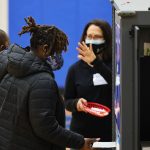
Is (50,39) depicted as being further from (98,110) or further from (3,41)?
(3,41)

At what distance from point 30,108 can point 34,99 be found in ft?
0.18

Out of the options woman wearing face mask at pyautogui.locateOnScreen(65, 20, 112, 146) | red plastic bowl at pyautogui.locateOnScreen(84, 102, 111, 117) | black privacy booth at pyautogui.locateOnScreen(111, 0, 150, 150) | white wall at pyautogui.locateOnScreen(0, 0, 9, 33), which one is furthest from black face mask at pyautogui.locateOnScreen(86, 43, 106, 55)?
white wall at pyautogui.locateOnScreen(0, 0, 9, 33)

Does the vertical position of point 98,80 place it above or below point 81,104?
above

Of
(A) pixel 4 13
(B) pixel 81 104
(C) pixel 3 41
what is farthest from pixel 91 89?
(A) pixel 4 13

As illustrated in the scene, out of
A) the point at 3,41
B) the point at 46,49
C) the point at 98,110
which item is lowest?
the point at 98,110

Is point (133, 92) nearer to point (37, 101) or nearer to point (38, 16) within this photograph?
point (37, 101)

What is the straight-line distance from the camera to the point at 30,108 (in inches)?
86.2

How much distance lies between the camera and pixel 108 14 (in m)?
7.39

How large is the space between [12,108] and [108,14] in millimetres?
5345

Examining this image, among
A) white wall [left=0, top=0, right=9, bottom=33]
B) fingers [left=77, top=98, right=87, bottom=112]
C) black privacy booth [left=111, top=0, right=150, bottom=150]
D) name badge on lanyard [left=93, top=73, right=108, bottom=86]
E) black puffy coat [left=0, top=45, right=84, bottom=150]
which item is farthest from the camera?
white wall [left=0, top=0, right=9, bottom=33]

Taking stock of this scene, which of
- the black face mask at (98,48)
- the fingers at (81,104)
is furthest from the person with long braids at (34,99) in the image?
the black face mask at (98,48)

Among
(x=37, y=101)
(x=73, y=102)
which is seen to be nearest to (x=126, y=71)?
(x=37, y=101)

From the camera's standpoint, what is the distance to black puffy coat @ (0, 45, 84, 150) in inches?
85.7

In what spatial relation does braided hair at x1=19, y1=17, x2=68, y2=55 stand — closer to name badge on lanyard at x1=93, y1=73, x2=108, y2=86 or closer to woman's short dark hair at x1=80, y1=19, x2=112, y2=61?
name badge on lanyard at x1=93, y1=73, x2=108, y2=86
